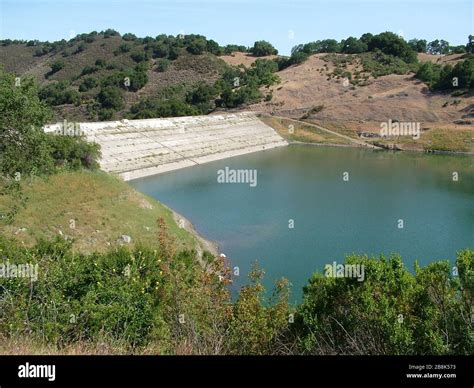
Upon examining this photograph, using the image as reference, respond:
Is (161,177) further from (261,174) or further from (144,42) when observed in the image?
(144,42)

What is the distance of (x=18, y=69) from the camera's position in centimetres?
11281

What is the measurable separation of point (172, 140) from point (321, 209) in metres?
26.3

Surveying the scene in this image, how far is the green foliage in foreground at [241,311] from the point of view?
8.48m

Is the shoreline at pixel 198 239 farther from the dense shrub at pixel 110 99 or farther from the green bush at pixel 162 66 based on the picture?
the green bush at pixel 162 66

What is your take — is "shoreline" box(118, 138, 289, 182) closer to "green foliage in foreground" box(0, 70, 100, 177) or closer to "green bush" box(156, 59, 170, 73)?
"green foliage in foreground" box(0, 70, 100, 177)

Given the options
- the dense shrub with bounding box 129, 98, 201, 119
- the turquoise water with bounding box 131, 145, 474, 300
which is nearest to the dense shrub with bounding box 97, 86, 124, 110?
the dense shrub with bounding box 129, 98, 201, 119

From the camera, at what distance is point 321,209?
113ft

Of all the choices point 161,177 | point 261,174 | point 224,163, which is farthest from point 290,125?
point 161,177

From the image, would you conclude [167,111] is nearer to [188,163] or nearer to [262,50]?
[188,163]

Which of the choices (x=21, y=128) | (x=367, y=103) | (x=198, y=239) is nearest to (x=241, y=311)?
(x=21, y=128)

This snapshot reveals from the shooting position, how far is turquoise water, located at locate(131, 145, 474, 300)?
2528cm

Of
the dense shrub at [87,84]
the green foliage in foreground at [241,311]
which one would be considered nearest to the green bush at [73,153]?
the green foliage in foreground at [241,311]

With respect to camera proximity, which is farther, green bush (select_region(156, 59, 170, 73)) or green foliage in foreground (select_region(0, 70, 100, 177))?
green bush (select_region(156, 59, 170, 73))

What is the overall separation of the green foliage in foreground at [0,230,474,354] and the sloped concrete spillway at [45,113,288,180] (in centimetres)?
2906
